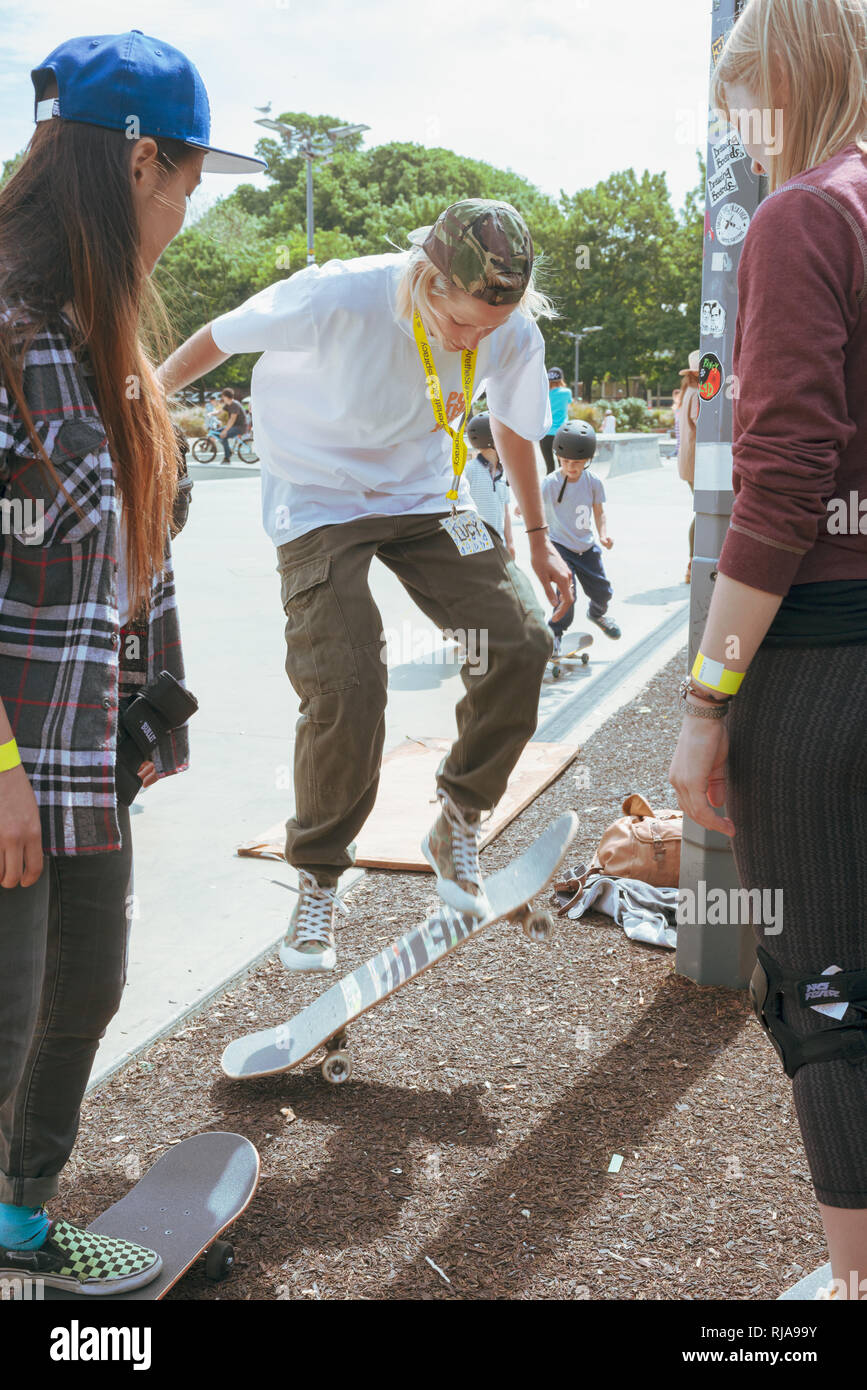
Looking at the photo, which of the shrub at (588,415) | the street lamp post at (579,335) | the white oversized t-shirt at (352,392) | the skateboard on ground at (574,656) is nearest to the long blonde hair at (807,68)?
the white oversized t-shirt at (352,392)

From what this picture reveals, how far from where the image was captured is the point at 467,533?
10.5 feet

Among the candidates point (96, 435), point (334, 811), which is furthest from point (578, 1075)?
point (96, 435)

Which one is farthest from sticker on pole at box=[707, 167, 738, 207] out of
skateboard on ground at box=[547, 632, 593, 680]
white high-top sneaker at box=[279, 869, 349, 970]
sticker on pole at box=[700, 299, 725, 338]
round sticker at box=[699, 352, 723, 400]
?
skateboard on ground at box=[547, 632, 593, 680]

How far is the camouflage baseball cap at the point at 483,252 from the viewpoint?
271 centimetres

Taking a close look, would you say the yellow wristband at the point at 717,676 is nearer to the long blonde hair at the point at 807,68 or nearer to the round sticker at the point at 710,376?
the long blonde hair at the point at 807,68

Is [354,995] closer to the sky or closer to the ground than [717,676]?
closer to the ground

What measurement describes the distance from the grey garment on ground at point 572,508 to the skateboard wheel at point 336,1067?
239 inches

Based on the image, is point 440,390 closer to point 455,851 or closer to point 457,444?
point 457,444

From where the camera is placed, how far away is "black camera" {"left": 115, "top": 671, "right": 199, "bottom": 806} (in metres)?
2.03

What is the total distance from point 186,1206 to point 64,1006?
67 cm

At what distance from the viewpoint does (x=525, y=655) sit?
3166 mm

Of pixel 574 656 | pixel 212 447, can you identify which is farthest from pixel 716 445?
pixel 212 447

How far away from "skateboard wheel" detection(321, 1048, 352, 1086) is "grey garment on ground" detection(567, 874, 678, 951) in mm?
1294
